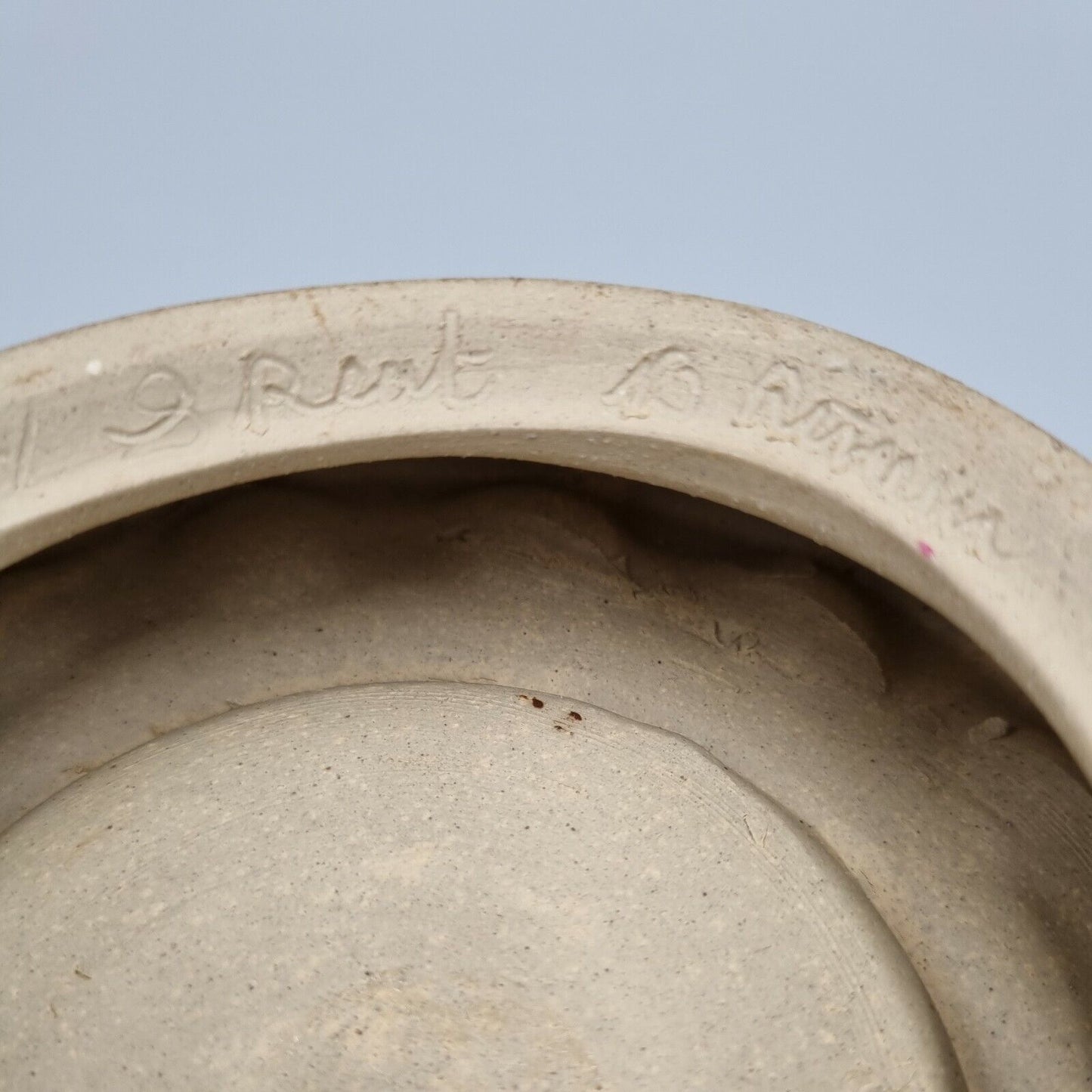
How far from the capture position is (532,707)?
1600mm

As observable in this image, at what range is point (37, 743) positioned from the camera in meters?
1.57

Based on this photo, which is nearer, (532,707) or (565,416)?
(565,416)

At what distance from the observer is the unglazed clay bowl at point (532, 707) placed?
1.36m

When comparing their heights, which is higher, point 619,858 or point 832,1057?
point 619,858

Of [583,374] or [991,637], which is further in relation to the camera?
[583,374]

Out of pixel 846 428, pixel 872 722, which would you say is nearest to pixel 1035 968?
pixel 872 722

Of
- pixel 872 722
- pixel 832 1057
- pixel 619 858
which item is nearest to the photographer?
pixel 832 1057

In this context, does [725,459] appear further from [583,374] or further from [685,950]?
[685,950]

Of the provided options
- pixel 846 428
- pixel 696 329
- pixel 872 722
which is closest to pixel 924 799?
pixel 872 722

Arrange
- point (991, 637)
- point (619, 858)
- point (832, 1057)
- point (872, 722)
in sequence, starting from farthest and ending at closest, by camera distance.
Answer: point (872, 722) < point (619, 858) < point (832, 1057) < point (991, 637)

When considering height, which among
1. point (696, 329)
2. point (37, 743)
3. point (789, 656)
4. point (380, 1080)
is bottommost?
point (380, 1080)

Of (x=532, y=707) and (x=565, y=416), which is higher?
(x=565, y=416)

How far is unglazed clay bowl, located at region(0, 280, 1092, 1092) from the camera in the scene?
1359mm

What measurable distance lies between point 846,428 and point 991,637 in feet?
0.82
